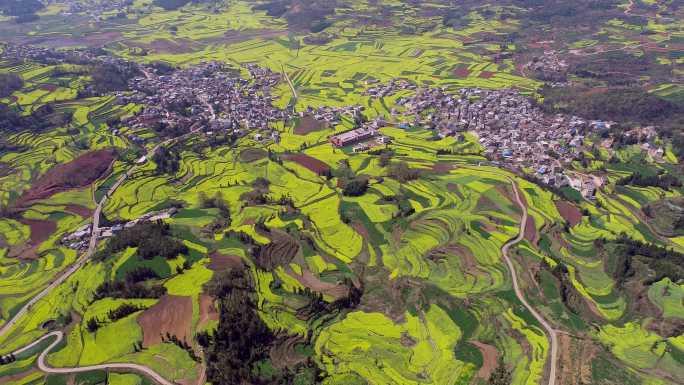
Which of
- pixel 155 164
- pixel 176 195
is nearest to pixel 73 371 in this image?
pixel 176 195

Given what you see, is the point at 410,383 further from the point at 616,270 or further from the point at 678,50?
the point at 678,50

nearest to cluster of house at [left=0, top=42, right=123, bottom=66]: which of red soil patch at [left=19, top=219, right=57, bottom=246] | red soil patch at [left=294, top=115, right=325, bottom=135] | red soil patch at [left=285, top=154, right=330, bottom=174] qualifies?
red soil patch at [left=294, top=115, right=325, bottom=135]

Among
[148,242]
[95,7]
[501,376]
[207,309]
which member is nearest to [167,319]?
[207,309]

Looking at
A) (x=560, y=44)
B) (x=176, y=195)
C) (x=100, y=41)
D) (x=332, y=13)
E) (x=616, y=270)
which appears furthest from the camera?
(x=332, y=13)

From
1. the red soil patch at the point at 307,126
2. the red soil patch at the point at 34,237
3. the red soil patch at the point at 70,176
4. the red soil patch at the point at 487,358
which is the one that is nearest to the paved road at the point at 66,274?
the red soil patch at the point at 34,237

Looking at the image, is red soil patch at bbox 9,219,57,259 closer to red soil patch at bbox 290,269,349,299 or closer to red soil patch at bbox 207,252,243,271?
red soil patch at bbox 207,252,243,271

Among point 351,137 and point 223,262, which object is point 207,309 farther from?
point 351,137
